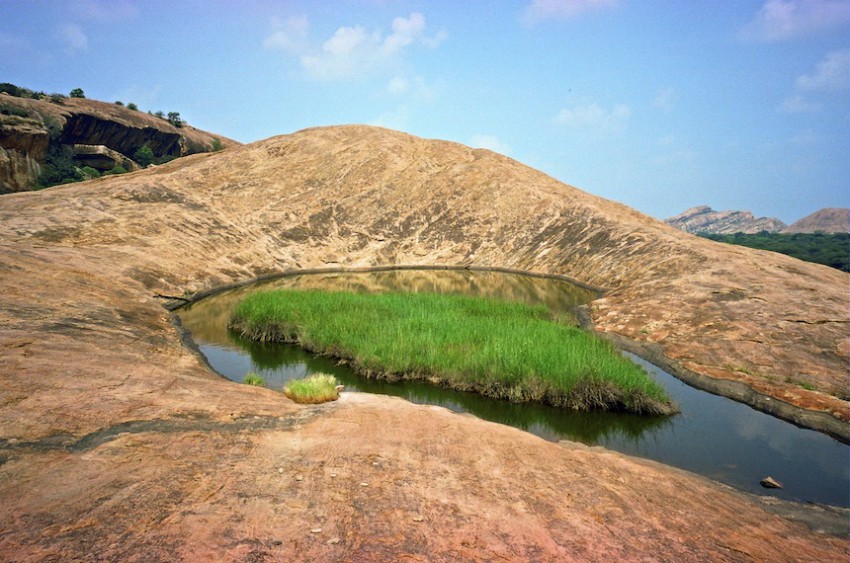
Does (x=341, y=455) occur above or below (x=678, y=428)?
above

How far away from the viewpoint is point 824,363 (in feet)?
39.0

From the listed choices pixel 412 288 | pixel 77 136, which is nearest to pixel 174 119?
pixel 77 136

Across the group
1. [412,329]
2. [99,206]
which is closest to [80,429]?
[412,329]

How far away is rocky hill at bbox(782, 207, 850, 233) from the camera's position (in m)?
159

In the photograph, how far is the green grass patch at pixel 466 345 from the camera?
1043 cm

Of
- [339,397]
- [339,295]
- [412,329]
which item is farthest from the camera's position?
[339,295]

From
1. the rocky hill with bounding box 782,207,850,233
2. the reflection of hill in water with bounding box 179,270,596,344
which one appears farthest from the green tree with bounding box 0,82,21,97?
the rocky hill with bounding box 782,207,850,233

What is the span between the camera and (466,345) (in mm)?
13188

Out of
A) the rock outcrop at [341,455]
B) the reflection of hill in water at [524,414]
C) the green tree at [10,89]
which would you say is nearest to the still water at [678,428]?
the reflection of hill in water at [524,414]

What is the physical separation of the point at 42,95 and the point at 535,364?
9411cm

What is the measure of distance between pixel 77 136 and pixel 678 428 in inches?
3477

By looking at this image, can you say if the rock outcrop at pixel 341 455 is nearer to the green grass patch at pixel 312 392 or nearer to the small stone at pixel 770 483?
the green grass patch at pixel 312 392

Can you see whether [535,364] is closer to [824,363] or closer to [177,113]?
Answer: [824,363]

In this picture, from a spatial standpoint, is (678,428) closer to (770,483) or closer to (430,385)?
(770,483)
